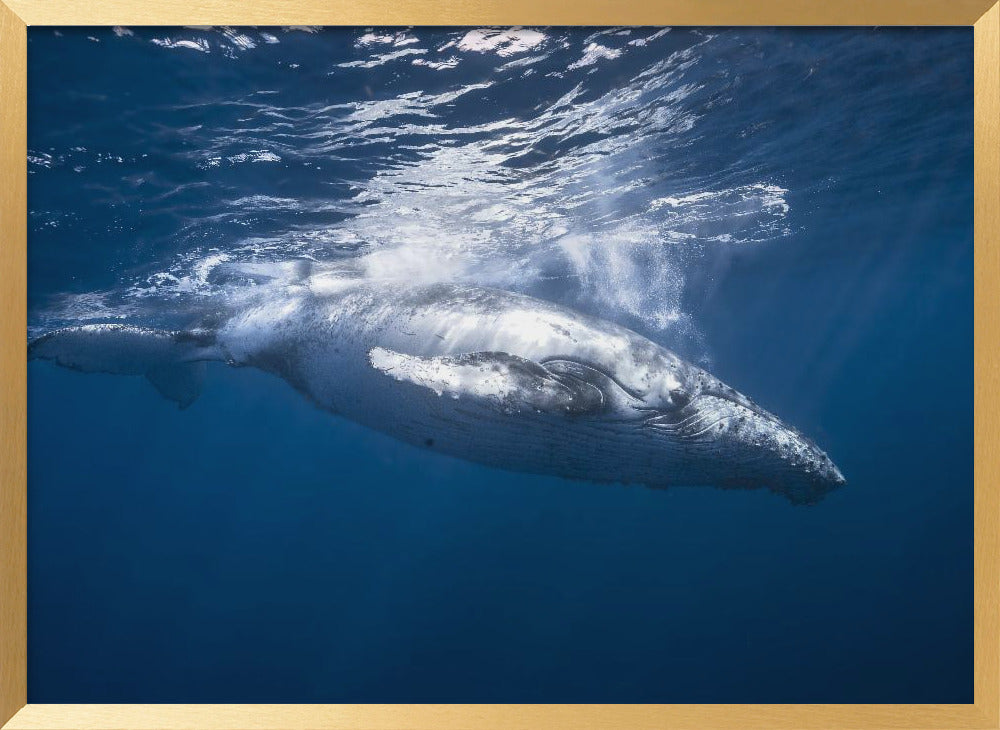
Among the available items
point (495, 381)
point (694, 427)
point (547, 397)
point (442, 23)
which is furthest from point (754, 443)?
point (442, 23)

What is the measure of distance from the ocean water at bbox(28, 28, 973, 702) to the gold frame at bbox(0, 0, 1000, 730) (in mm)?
127

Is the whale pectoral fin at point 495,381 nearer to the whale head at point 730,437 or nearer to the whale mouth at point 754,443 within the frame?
the whale head at point 730,437

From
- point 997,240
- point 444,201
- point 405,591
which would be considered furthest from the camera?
point 444,201

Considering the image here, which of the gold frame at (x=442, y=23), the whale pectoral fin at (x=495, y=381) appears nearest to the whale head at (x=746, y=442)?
the whale pectoral fin at (x=495, y=381)

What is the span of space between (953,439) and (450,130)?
5.08 meters

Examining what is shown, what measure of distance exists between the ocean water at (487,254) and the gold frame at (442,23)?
127 mm

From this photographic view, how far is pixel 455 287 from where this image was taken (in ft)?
18.2

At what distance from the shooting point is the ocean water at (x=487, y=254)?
14.6 ft

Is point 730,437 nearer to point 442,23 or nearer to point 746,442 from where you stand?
point 746,442

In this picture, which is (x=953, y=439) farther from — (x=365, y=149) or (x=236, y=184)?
(x=236, y=184)

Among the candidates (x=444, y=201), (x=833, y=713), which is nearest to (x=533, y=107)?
(x=444, y=201)

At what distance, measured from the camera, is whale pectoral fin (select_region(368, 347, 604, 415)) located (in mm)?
4125

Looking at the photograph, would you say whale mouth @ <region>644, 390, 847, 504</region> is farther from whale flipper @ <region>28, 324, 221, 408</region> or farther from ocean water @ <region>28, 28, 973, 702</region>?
whale flipper @ <region>28, 324, 221, 408</region>

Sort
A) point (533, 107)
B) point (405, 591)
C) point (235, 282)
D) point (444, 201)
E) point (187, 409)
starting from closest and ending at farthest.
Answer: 1. point (533, 107)
2. point (405, 591)
3. point (444, 201)
4. point (235, 282)
5. point (187, 409)
